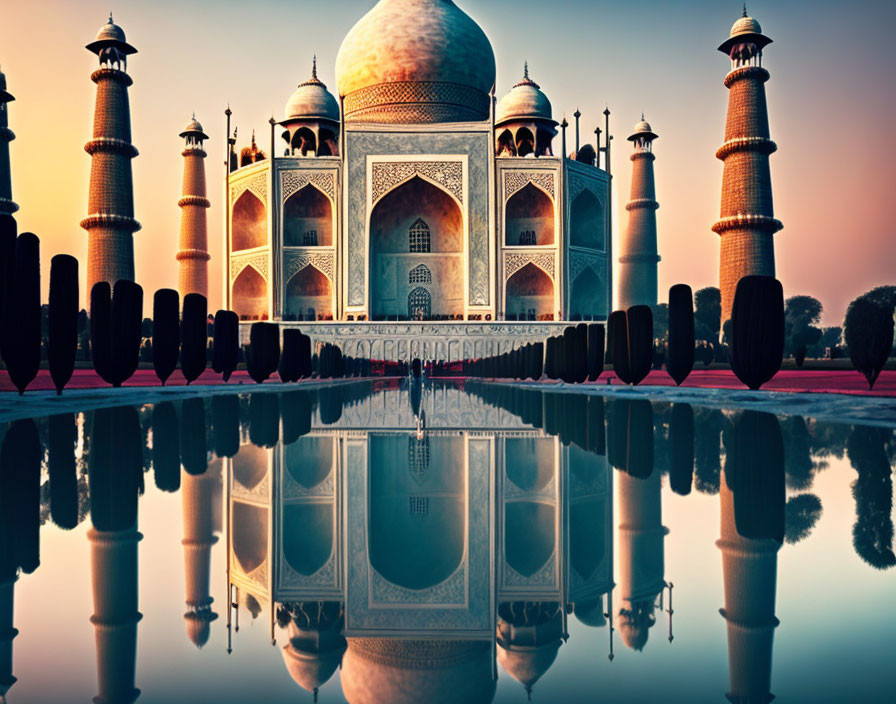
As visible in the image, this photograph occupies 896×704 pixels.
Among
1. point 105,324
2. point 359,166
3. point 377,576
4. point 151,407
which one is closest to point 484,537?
point 377,576

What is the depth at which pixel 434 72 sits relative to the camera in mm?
25984

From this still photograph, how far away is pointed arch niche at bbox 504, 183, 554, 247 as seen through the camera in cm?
2639

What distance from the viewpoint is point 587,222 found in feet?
89.4

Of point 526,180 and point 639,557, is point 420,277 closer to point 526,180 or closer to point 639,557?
point 526,180

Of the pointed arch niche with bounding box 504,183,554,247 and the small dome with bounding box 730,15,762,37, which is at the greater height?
the small dome with bounding box 730,15,762,37

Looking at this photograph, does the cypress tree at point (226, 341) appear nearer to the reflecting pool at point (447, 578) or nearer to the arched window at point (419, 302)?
the reflecting pool at point (447, 578)

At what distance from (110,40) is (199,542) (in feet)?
84.1

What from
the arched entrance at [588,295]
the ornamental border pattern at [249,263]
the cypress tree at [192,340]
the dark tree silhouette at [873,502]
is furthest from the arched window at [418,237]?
the dark tree silhouette at [873,502]

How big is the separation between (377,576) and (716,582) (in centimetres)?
69

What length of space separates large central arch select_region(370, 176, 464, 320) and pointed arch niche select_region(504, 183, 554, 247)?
1.98 meters

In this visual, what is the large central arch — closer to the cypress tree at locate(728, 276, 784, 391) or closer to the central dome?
the central dome

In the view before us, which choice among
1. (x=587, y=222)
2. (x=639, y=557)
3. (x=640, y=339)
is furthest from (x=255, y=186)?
(x=639, y=557)

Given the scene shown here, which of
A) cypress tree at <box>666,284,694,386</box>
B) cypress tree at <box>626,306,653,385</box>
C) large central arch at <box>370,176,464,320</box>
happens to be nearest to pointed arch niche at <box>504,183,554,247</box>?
large central arch at <box>370,176,464,320</box>

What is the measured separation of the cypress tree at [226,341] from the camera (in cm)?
1155
